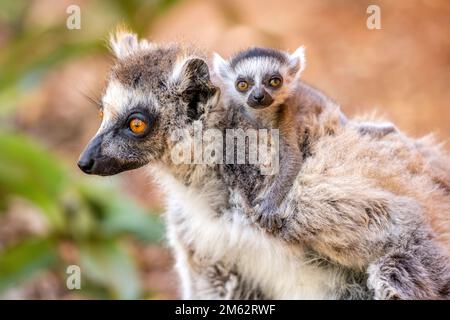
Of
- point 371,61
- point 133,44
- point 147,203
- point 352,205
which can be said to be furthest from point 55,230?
point 371,61

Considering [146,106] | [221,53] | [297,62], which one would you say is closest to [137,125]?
[146,106]

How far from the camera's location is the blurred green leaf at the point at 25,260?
8625 mm

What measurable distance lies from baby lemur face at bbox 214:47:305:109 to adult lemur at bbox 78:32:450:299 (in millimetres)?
208

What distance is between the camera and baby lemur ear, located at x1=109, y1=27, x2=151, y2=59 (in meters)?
5.99

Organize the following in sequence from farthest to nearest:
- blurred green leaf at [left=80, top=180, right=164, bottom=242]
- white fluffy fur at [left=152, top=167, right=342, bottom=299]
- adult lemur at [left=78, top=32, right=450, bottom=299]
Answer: blurred green leaf at [left=80, top=180, right=164, bottom=242]
white fluffy fur at [left=152, top=167, right=342, bottom=299]
adult lemur at [left=78, top=32, right=450, bottom=299]

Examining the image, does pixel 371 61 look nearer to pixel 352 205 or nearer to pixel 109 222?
pixel 109 222

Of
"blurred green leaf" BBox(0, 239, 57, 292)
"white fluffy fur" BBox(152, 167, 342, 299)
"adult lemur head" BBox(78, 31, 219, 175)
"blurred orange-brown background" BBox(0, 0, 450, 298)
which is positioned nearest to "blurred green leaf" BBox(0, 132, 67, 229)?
"blurred green leaf" BBox(0, 239, 57, 292)

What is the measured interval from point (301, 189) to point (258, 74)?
96 centimetres

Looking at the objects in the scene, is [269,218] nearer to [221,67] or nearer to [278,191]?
[278,191]

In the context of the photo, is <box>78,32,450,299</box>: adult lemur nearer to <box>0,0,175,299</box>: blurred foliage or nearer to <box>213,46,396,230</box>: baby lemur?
<box>213,46,396,230</box>: baby lemur

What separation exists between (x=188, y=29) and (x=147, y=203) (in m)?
3.16

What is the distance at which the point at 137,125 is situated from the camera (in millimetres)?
5578

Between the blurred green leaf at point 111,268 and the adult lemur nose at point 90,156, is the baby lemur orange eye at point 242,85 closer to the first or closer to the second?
the adult lemur nose at point 90,156

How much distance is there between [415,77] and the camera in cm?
1227
